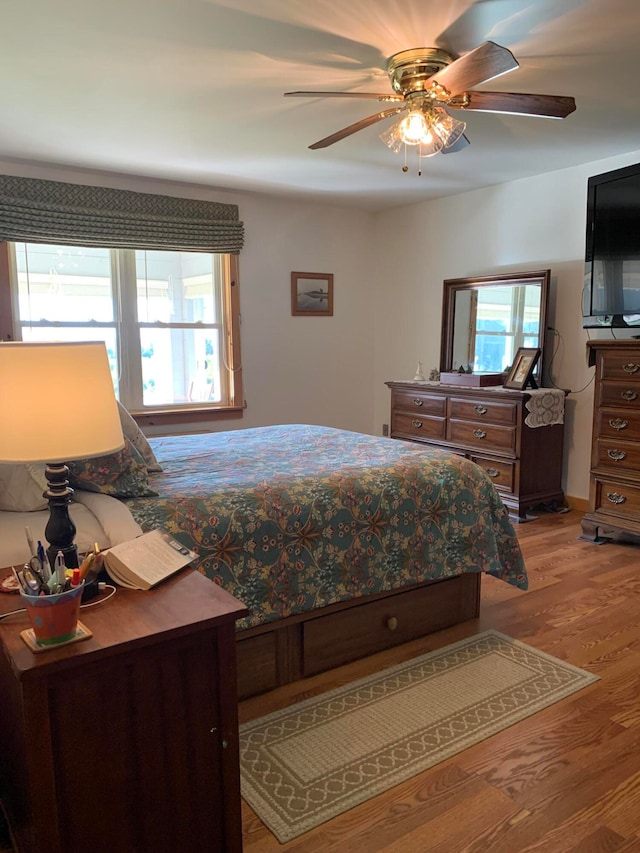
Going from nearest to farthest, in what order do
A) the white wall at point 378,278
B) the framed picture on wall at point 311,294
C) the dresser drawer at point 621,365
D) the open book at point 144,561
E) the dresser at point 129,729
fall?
the dresser at point 129,729 → the open book at point 144,561 → the dresser drawer at point 621,365 → the white wall at point 378,278 → the framed picture on wall at point 311,294

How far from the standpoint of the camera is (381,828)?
1.60 m

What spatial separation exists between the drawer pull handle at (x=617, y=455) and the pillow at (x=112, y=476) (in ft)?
9.02

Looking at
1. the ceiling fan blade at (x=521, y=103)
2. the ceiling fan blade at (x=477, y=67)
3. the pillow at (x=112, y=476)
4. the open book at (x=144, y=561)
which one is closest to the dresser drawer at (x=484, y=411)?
the ceiling fan blade at (x=521, y=103)

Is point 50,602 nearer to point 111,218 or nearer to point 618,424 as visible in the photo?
point 618,424

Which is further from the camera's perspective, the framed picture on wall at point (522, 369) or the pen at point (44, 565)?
the framed picture on wall at point (522, 369)

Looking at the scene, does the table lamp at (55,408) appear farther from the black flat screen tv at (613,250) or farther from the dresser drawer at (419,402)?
the dresser drawer at (419,402)

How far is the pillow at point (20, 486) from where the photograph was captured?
75.0 inches

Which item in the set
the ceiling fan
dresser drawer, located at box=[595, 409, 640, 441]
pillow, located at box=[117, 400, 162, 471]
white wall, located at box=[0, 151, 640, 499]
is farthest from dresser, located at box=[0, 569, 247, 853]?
white wall, located at box=[0, 151, 640, 499]

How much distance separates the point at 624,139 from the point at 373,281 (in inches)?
102

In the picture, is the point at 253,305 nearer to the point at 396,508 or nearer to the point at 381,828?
the point at 396,508

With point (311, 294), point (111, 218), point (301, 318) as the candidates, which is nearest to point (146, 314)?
point (111, 218)

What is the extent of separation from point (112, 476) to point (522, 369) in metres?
3.18

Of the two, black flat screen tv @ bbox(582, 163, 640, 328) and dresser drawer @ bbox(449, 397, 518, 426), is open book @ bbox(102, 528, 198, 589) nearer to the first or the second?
dresser drawer @ bbox(449, 397, 518, 426)

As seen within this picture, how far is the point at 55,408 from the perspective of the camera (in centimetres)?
132
